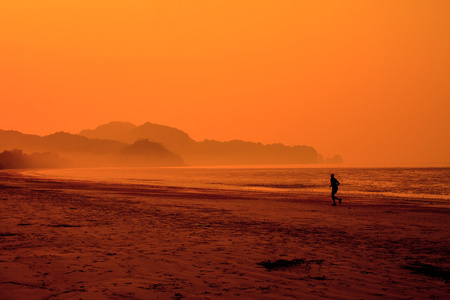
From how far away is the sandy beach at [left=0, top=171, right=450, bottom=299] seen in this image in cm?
665

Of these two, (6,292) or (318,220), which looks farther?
(318,220)

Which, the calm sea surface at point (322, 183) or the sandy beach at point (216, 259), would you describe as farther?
the calm sea surface at point (322, 183)

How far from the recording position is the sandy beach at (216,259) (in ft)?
21.8

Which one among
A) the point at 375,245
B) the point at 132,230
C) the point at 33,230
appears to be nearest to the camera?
the point at 375,245

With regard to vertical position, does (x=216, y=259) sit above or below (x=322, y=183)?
above

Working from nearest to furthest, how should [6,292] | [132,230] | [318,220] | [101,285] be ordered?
[6,292] → [101,285] → [132,230] → [318,220]

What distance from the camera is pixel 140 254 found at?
30.5 feet

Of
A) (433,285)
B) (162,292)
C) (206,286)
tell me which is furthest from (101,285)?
(433,285)

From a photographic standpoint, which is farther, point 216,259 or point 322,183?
point 322,183

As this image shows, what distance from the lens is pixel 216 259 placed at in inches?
354

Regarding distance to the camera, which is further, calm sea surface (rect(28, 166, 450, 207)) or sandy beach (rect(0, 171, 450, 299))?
calm sea surface (rect(28, 166, 450, 207))

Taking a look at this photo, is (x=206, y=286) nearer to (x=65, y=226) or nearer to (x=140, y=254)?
(x=140, y=254)

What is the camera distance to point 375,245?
11273mm

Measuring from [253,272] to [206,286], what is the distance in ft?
4.55
